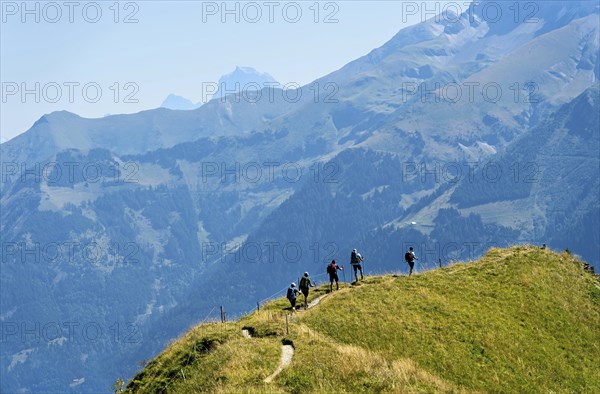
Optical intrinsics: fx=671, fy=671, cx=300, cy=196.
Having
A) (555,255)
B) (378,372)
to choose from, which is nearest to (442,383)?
(378,372)

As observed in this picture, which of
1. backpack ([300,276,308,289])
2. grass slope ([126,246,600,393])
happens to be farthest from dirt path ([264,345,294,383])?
backpack ([300,276,308,289])

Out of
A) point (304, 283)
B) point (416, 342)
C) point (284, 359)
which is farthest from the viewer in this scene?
Answer: point (304, 283)

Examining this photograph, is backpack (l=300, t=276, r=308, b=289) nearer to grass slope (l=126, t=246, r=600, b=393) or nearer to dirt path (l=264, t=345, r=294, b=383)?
grass slope (l=126, t=246, r=600, b=393)

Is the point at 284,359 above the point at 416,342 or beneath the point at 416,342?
above

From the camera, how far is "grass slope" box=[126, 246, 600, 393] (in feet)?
128

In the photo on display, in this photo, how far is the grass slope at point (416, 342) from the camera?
39031 mm

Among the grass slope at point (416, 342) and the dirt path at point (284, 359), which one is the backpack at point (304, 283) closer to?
the grass slope at point (416, 342)

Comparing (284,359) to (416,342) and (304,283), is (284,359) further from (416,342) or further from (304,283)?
(304,283)

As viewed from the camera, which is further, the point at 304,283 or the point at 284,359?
the point at 304,283

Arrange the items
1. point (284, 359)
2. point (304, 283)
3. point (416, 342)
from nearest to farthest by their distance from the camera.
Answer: point (284, 359) < point (416, 342) < point (304, 283)

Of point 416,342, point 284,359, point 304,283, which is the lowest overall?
point 416,342

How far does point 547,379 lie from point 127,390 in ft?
97.2

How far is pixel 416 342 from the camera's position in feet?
153

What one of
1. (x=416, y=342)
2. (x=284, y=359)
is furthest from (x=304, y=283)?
(x=284, y=359)
